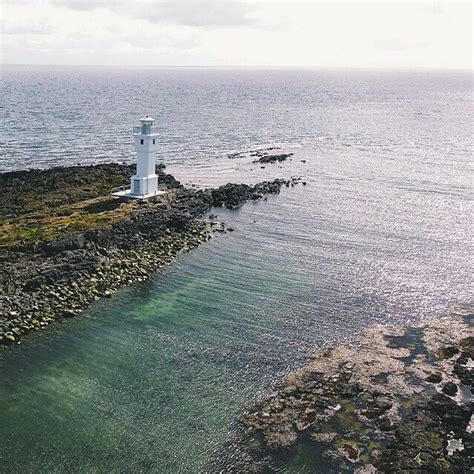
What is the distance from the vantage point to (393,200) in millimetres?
80000

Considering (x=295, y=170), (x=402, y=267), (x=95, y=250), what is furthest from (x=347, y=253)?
(x=295, y=170)

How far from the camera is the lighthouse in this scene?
64.4 m

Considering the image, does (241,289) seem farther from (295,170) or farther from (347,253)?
(295,170)

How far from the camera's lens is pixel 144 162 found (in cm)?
6500

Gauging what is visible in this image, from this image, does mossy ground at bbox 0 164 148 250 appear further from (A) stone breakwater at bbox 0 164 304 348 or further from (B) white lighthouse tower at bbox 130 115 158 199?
(B) white lighthouse tower at bbox 130 115 158 199

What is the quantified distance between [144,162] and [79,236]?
1650 cm

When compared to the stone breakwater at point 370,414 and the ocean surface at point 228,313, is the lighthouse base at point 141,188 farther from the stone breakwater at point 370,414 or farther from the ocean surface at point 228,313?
the stone breakwater at point 370,414

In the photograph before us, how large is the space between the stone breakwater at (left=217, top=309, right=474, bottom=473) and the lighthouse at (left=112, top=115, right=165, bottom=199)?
119 ft

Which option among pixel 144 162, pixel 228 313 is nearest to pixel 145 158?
pixel 144 162

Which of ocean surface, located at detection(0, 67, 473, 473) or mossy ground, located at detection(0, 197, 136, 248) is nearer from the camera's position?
ocean surface, located at detection(0, 67, 473, 473)

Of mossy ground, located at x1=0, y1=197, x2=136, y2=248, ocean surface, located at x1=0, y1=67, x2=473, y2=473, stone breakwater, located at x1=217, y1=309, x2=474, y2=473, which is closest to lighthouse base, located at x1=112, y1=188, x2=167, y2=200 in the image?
mossy ground, located at x1=0, y1=197, x2=136, y2=248

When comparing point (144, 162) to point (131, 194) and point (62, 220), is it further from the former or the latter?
point (62, 220)

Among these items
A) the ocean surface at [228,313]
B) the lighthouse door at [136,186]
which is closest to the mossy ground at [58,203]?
the lighthouse door at [136,186]

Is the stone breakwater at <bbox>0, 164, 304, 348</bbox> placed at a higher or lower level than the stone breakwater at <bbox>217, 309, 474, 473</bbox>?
higher
